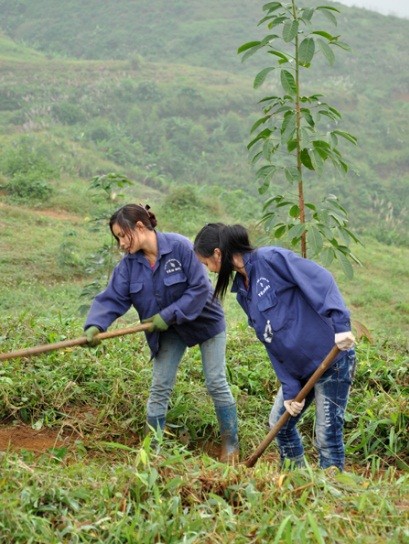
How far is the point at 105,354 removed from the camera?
545 centimetres

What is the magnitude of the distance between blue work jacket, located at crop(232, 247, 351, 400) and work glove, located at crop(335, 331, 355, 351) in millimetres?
122

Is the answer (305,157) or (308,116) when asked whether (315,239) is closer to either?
(305,157)

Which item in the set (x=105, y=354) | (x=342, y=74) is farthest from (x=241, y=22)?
(x=105, y=354)

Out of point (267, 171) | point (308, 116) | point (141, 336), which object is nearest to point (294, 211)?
point (267, 171)

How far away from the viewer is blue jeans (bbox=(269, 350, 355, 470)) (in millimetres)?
3711

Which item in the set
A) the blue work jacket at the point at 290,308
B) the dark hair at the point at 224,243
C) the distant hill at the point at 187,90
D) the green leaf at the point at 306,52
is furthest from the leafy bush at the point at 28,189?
the blue work jacket at the point at 290,308

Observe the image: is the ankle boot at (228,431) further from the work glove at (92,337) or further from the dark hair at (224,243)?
the dark hair at (224,243)

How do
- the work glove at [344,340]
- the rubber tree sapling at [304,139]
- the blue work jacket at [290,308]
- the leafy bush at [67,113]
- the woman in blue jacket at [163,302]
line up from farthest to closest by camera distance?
the leafy bush at [67,113], the rubber tree sapling at [304,139], the woman in blue jacket at [163,302], the blue work jacket at [290,308], the work glove at [344,340]

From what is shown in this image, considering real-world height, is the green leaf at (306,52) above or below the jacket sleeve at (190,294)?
above

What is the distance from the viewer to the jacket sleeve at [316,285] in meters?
3.49

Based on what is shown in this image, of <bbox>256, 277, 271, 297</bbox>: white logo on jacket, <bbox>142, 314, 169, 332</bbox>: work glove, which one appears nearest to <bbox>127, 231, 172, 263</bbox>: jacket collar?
<bbox>142, 314, 169, 332</bbox>: work glove

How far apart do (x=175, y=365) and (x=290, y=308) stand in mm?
912

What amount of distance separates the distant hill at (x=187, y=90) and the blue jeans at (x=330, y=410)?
10465mm

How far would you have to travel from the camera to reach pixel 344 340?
3.45 meters
